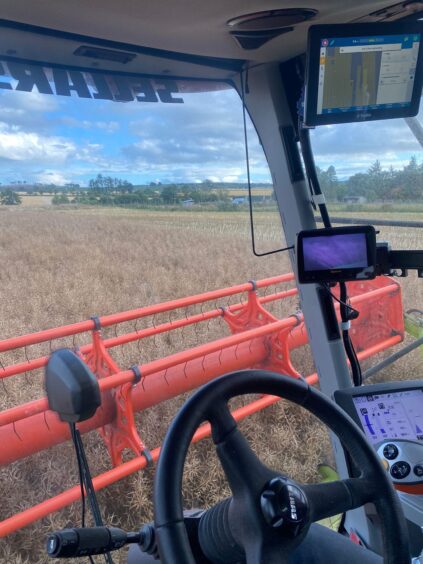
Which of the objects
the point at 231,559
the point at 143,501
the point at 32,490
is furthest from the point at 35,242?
the point at 231,559

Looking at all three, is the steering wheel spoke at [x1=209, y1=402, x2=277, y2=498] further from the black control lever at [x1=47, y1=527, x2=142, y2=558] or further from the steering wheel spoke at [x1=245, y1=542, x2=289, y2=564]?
the black control lever at [x1=47, y1=527, x2=142, y2=558]

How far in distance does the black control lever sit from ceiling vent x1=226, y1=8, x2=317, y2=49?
148 centimetres

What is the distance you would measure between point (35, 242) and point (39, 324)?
44 centimetres

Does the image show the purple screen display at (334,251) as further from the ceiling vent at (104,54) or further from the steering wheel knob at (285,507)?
the ceiling vent at (104,54)

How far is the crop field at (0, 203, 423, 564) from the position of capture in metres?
2.03

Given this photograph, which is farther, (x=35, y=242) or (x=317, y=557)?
(x=35, y=242)

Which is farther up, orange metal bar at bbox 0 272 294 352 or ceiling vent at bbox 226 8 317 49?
ceiling vent at bbox 226 8 317 49

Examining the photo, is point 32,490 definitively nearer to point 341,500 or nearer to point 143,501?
point 143,501

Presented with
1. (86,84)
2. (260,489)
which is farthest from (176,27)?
(260,489)

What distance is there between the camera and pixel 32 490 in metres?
2.16


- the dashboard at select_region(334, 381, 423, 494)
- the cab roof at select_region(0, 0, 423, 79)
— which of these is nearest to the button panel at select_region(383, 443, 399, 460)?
the dashboard at select_region(334, 381, 423, 494)

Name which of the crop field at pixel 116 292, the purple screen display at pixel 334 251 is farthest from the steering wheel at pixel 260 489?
the crop field at pixel 116 292

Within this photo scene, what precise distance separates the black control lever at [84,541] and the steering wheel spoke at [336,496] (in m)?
0.35

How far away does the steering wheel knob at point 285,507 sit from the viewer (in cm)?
80
